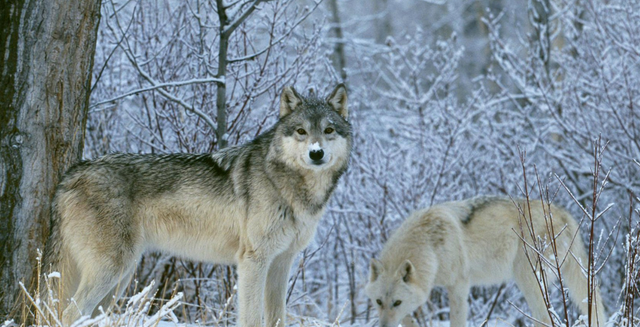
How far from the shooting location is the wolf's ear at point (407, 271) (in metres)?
6.17

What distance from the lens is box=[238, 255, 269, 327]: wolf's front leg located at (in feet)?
14.2

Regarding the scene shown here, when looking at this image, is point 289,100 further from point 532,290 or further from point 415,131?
point 415,131

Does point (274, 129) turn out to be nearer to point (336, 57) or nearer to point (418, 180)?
point (418, 180)

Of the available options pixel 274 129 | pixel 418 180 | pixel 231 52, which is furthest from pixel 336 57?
pixel 274 129

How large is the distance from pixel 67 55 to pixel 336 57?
11.9 meters

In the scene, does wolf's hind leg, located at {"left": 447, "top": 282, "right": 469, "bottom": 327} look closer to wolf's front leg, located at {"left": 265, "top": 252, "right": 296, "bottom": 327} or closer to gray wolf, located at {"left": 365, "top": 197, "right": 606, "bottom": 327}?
gray wolf, located at {"left": 365, "top": 197, "right": 606, "bottom": 327}

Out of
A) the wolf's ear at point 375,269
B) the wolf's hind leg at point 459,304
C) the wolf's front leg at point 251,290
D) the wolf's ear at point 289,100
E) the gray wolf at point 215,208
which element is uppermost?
the wolf's ear at point 289,100

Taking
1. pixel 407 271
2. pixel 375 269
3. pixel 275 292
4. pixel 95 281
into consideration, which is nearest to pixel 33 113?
pixel 95 281

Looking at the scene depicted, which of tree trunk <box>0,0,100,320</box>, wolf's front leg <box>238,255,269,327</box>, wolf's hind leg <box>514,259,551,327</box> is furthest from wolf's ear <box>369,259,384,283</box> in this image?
tree trunk <box>0,0,100,320</box>

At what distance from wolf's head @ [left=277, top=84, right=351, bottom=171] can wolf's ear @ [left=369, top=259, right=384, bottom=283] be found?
1981 millimetres

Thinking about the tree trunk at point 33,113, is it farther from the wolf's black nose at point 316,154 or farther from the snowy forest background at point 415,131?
the snowy forest background at point 415,131

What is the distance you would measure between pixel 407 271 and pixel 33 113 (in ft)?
11.9

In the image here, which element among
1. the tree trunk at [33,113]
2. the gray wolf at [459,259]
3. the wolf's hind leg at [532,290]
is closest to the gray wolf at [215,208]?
the tree trunk at [33,113]

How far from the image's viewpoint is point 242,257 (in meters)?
4.39
